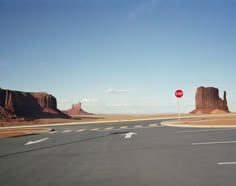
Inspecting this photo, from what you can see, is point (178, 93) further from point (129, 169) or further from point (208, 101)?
point (208, 101)

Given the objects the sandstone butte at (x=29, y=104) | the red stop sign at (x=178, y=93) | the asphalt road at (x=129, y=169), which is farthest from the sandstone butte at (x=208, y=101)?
the asphalt road at (x=129, y=169)

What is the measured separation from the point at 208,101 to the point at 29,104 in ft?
337

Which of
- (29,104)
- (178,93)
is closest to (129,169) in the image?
(178,93)

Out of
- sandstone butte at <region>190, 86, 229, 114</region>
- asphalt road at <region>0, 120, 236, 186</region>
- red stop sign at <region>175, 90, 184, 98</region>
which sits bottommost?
asphalt road at <region>0, 120, 236, 186</region>

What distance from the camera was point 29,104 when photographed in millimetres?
149875

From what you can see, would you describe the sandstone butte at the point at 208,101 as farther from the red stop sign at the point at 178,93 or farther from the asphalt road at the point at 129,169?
the asphalt road at the point at 129,169

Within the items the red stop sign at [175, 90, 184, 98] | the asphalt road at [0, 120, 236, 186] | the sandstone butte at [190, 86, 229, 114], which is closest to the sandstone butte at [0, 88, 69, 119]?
the sandstone butte at [190, 86, 229, 114]

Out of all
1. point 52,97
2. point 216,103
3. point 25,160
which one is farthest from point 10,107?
point 25,160

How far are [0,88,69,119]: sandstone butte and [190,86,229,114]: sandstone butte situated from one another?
252ft

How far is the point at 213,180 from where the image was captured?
6.20 m

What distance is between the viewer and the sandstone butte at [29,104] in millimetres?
131125

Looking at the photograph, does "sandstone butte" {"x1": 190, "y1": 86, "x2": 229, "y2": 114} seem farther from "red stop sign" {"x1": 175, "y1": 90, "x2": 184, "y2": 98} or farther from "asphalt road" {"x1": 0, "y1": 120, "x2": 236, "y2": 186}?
"asphalt road" {"x1": 0, "y1": 120, "x2": 236, "y2": 186}

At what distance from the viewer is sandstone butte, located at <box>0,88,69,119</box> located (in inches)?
5162

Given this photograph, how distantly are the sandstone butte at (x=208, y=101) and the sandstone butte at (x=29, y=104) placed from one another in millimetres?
76711
